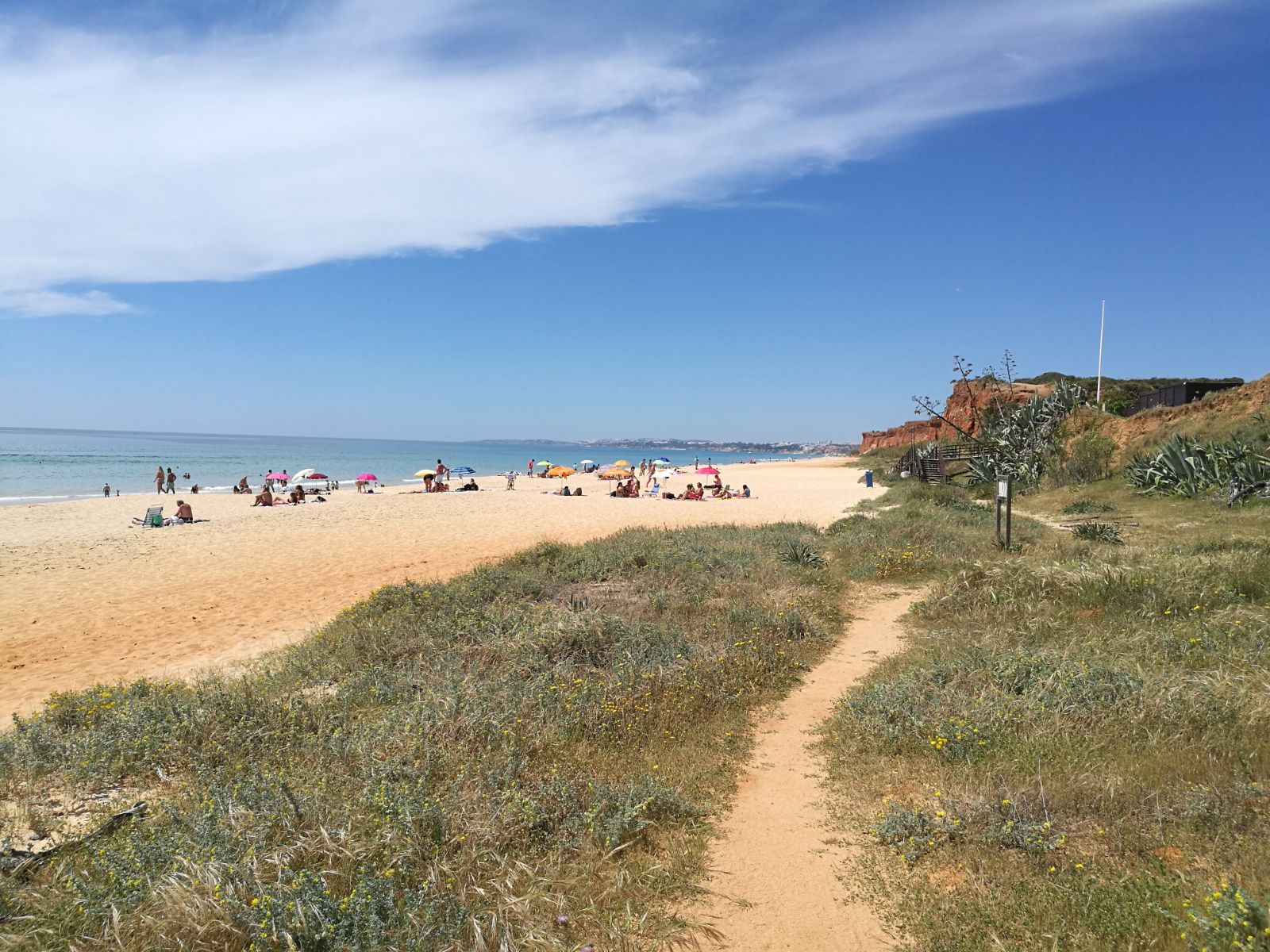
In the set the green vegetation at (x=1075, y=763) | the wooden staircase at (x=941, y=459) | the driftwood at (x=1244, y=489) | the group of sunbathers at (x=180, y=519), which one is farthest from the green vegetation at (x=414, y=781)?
the wooden staircase at (x=941, y=459)

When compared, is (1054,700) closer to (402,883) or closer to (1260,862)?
(1260,862)

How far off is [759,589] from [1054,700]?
14.6 feet

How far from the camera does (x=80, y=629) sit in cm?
1015

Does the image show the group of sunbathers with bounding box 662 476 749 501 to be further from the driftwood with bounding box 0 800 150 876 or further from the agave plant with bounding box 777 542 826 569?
the driftwood with bounding box 0 800 150 876

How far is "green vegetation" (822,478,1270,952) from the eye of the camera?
10.0 ft

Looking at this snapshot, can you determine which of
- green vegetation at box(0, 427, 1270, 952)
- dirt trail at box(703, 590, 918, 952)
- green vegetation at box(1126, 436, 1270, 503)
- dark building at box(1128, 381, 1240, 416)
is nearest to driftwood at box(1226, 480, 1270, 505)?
green vegetation at box(1126, 436, 1270, 503)

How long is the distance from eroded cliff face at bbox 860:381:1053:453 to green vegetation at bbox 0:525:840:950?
27342mm

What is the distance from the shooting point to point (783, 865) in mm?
3709

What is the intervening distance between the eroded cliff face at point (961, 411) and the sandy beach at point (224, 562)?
12.5 metres

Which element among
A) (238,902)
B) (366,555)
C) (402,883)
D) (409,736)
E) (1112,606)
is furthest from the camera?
(366,555)

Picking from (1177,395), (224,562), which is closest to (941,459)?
(1177,395)

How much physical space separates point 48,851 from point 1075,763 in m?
5.76

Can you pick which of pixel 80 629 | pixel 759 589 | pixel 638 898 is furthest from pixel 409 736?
pixel 80 629

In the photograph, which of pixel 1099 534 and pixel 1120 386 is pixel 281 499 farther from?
pixel 1120 386
